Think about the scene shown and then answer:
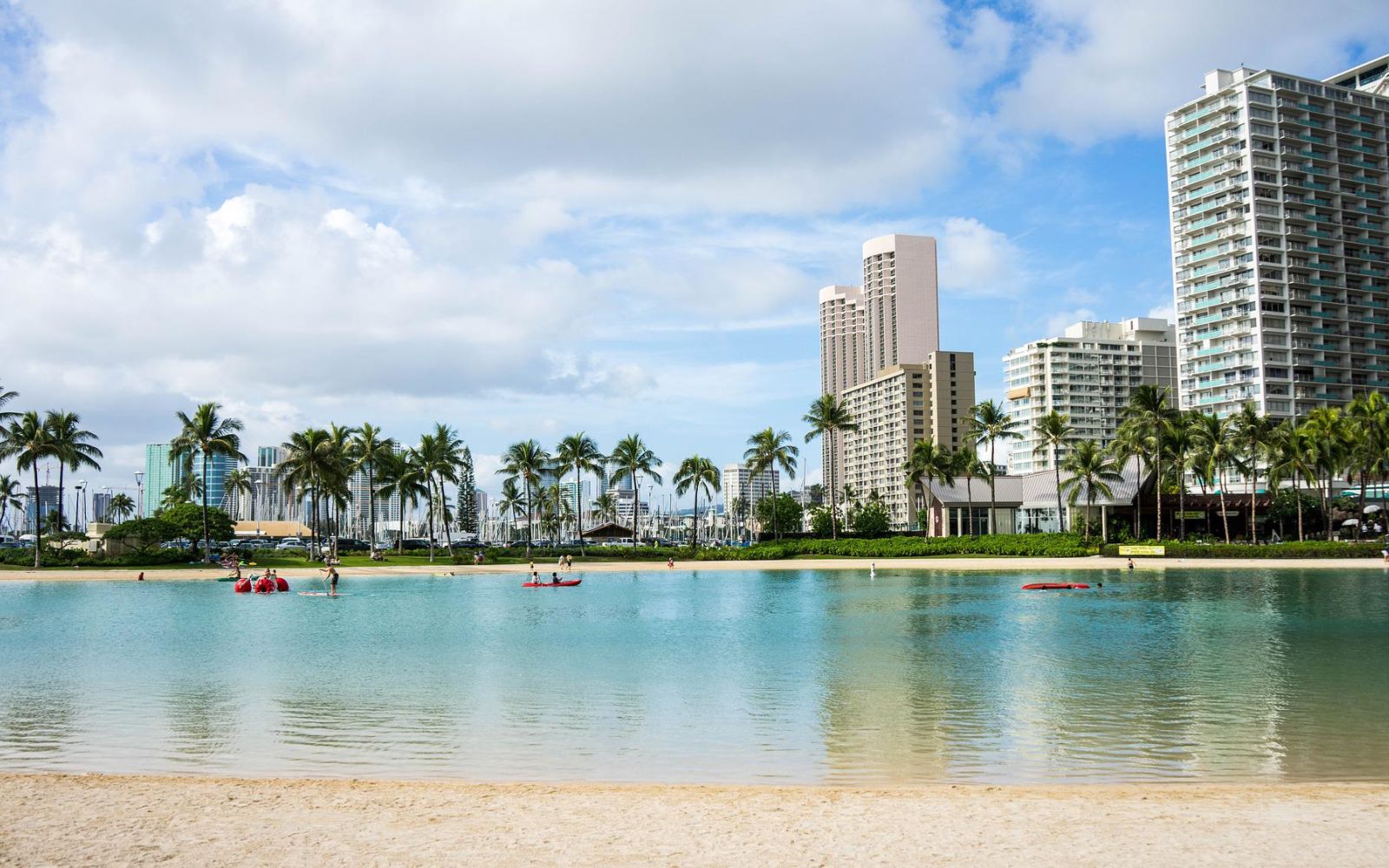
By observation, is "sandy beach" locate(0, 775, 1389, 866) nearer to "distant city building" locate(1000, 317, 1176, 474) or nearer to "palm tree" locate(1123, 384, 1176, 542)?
"palm tree" locate(1123, 384, 1176, 542)

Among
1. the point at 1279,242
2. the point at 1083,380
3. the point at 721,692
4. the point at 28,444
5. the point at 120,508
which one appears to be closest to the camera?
the point at 721,692

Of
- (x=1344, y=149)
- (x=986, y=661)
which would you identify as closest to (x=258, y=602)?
(x=986, y=661)

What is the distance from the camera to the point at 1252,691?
21969 mm

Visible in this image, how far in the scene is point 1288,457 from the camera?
85750mm

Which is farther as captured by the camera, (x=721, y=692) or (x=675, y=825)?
(x=721, y=692)

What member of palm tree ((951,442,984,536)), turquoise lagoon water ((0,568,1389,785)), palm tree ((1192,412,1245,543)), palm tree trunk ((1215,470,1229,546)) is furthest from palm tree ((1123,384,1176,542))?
turquoise lagoon water ((0,568,1389,785))

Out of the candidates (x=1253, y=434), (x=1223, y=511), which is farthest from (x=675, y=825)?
(x=1223, y=511)

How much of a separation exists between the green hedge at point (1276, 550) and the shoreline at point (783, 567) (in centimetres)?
93

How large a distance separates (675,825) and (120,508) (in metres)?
190

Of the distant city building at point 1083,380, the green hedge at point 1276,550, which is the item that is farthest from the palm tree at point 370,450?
the distant city building at point 1083,380

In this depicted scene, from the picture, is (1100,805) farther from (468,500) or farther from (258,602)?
(468,500)

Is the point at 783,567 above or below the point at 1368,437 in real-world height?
below

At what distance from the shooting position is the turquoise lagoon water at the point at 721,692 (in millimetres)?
15828

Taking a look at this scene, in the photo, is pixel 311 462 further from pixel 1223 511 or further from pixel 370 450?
pixel 1223 511
